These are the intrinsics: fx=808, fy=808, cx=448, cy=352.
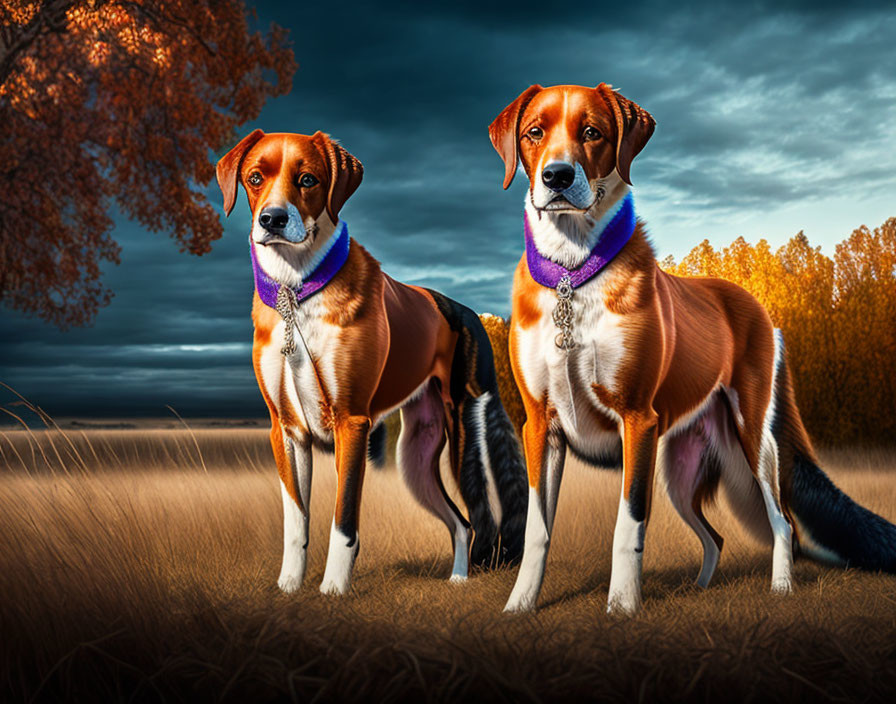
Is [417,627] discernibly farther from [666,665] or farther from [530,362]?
[530,362]

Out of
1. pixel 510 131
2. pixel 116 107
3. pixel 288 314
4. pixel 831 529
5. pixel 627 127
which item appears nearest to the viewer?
pixel 627 127

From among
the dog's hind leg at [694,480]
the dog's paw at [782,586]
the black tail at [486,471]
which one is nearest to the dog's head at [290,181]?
the black tail at [486,471]

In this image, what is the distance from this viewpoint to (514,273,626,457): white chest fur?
3.84m

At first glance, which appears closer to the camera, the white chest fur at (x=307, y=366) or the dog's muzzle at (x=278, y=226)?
the dog's muzzle at (x=278, y=226)

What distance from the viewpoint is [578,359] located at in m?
3.85

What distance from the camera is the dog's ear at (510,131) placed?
3893mm

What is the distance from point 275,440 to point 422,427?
1009 mm

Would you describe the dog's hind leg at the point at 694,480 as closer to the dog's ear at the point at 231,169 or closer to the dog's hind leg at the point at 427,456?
the dog's hind leg at the point at 427,456

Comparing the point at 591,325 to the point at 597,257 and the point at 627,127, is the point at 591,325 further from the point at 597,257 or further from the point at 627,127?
the point at 627,127

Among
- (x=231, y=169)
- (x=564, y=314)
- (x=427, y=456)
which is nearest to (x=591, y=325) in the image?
(x=564, y=314)

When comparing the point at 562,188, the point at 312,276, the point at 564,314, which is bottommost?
the point at 564,314

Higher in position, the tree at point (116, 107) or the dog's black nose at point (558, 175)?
the tree at point (116, 107)

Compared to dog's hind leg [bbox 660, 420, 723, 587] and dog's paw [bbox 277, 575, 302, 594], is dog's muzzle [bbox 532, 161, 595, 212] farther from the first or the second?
dog's paw [bbox 277, 575, 302, 594]

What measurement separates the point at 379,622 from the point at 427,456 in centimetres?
168
